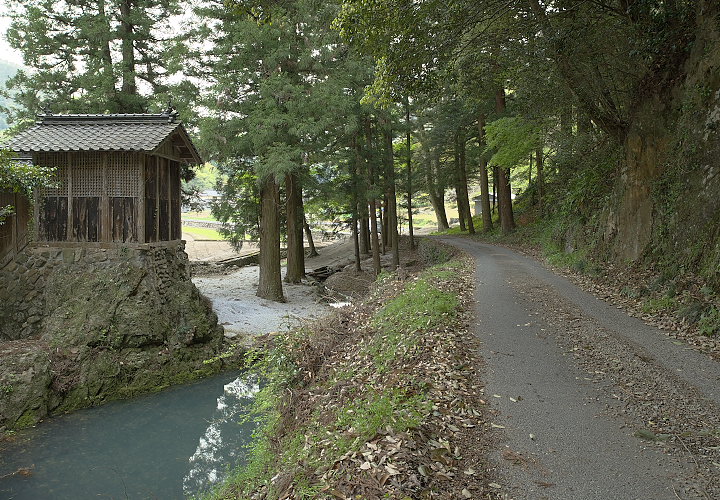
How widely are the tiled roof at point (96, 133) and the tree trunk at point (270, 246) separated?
15.2ft

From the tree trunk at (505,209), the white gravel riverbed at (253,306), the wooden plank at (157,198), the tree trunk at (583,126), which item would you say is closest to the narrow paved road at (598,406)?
the white gravel riverbed at (253,306)

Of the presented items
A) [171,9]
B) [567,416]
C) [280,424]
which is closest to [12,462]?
[280,424]

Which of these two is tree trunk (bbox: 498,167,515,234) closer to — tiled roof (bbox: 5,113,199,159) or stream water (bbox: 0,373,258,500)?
tiled roof (bbox: 5,113,199,159)

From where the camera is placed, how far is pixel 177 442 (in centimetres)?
873

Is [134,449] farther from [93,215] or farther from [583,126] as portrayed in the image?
[583,126]

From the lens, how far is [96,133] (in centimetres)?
1259

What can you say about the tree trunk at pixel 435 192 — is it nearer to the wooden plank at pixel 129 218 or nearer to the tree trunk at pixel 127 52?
the tree trunk at pixel 127 52

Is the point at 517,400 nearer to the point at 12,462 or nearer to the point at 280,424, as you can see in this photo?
the point at 280,424

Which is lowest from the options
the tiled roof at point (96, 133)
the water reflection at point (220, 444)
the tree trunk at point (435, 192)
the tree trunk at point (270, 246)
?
the water reflection at point (220, 444)

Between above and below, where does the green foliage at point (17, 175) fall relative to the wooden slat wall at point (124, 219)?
above

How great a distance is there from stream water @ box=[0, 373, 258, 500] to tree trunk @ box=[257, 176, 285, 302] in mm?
7193

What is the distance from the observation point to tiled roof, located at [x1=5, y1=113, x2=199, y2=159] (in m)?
11.8

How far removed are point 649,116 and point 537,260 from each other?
620 centimetres

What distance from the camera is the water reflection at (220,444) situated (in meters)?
7.38
